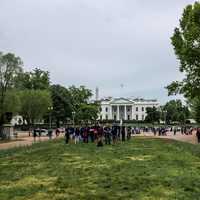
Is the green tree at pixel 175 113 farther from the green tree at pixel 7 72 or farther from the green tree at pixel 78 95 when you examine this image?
the green tree at pixel 7 72

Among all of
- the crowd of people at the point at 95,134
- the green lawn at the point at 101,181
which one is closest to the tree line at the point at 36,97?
Result: the crowd of people at the point at 95,134

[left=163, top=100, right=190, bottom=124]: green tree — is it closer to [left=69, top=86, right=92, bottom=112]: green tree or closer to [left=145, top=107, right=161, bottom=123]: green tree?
[left=145, top=107, right=161, bottom=123]: green tree

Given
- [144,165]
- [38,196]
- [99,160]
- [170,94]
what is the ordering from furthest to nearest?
[170,94] → [99,160] → [144,165] → [38,196]

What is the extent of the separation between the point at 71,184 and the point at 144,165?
20.8 ft

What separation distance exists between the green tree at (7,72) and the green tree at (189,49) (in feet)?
71.6

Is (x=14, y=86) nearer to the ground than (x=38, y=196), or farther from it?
farther from it

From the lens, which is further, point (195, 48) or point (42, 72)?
point (42, 72)

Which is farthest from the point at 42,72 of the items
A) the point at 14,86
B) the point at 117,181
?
the point at 117,181

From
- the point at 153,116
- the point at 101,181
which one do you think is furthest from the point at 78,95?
Result: the point at 101,181

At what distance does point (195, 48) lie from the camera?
4953 cm

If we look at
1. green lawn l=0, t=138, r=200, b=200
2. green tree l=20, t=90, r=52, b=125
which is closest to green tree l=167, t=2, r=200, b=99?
green lawn l=0, t=138, r=200, b=200

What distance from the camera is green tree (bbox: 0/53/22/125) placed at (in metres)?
64.3

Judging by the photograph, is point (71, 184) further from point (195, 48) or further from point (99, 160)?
point (195, 48)

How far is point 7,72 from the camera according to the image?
64562 mm
